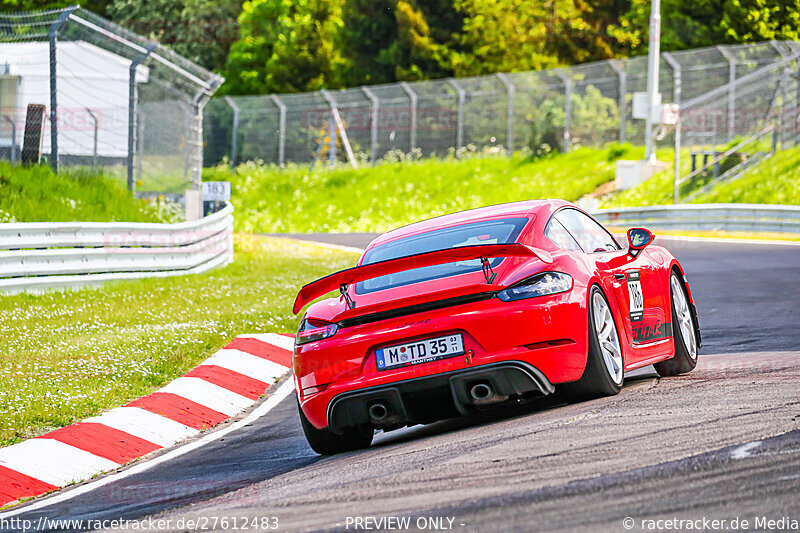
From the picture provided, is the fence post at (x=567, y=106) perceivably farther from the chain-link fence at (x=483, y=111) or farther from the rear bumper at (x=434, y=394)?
the rear bumper at (x=434, y=394)

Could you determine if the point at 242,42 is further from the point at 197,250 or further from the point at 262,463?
the point at 262,463

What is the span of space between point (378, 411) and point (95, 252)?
1053 cm

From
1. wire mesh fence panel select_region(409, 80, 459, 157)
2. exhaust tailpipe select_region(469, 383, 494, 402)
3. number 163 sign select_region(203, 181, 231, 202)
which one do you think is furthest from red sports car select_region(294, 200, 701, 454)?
wire mesh fence panel select_region(409, 80, 459, 157)

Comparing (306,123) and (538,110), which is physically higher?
(538,110)

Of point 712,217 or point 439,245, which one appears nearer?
point 439,245

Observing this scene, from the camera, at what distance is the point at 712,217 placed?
92.8ft

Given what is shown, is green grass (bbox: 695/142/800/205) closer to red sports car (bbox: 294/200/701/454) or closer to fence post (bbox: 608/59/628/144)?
fence post (bbox: 608/59/628/144)

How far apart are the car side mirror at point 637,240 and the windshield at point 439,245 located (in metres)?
0.95

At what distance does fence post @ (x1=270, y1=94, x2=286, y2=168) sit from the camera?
45000mm

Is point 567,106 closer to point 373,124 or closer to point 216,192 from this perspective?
point 373,124

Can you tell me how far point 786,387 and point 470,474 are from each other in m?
2.53

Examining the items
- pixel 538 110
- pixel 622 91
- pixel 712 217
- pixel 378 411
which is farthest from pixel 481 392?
pixel 538 110

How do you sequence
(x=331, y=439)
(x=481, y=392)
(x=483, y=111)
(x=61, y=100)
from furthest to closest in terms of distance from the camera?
(x=483, y=111) → (x=61, y=100) → (x=331, y=439) → (x=481, y=392)

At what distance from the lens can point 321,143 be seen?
45.6 metres
